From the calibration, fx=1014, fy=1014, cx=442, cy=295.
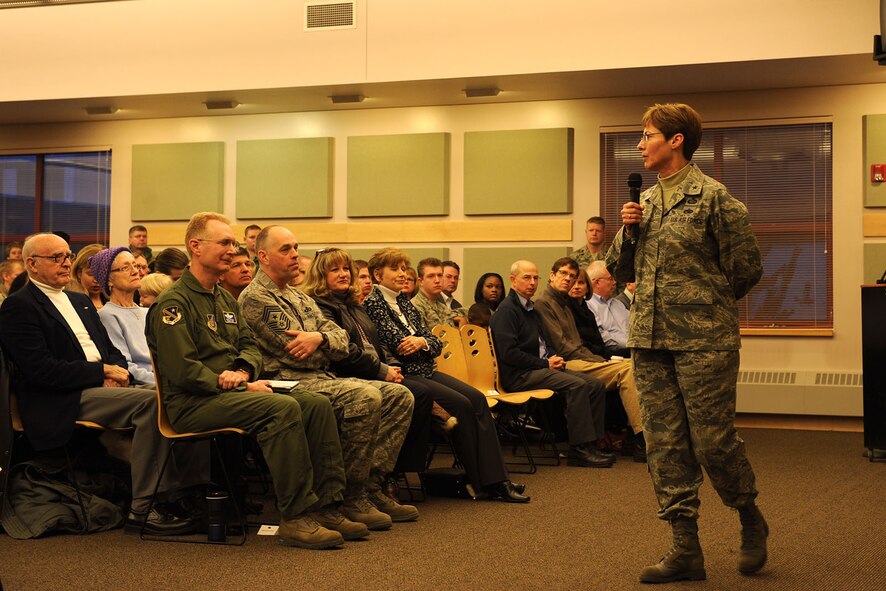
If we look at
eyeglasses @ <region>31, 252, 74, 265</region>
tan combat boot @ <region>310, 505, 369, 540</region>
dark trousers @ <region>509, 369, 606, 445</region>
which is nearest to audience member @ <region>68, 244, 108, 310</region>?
eyeglasses @ <region>31, 252, 74, 265</region>

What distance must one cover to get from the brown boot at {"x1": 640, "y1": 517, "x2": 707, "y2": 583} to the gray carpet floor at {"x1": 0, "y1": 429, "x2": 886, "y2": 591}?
0.06m

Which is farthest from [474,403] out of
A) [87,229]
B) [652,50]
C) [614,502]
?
[87,229]

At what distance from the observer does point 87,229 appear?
34.7 ft

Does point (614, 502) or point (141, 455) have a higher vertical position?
point (141, 455)

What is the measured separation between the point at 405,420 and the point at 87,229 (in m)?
6.99

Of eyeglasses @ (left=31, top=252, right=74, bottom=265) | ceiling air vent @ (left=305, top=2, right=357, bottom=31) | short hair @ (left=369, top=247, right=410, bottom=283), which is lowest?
eyeglasses @ (left=31, top=252, right=74, bottom=265)

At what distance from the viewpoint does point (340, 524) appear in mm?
4070

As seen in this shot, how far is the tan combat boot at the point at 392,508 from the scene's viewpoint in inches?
178

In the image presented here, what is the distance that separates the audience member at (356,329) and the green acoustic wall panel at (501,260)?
4.37 m

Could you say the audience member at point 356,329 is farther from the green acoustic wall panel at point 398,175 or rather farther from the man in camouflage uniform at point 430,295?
the green acoustic wall panel at point 398,175

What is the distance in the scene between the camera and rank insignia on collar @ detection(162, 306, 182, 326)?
12.8ft

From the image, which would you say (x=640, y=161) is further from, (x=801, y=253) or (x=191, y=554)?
(x=191, y=554)

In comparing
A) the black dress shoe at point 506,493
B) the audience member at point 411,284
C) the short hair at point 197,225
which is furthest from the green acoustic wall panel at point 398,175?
the short hair at point 197,225

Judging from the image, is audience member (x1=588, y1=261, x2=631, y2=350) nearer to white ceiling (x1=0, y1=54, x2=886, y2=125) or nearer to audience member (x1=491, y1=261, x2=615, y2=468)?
audience member (x1=491, y1=261, x2=615, y2=468)
